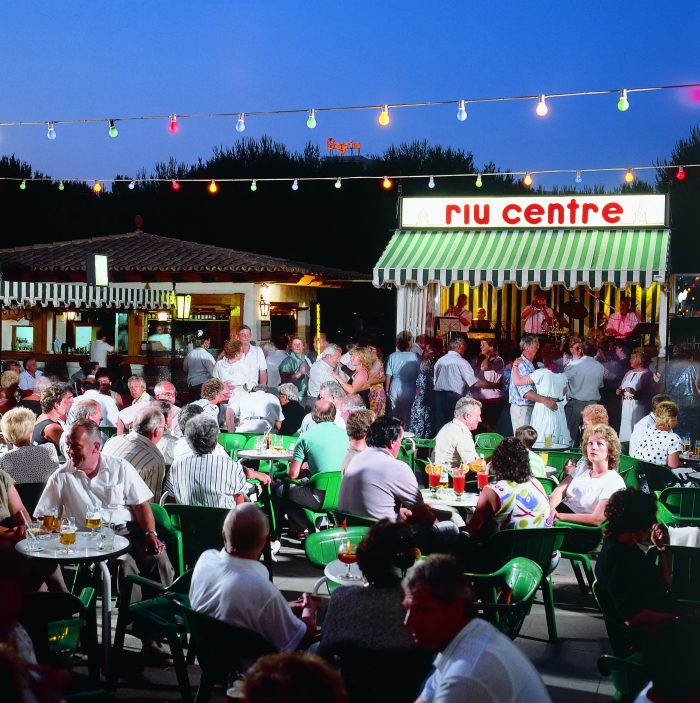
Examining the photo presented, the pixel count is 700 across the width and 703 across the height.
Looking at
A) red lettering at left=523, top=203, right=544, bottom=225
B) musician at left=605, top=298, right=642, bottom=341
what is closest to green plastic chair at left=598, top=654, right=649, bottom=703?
red lettering at left=523, top=203, right=544, bottom=225

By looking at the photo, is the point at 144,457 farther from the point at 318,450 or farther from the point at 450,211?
the point at 450,211

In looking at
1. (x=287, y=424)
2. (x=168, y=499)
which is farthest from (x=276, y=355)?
(x=168, y=499)

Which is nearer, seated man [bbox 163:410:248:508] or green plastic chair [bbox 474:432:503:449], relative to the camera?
seated man [bbox 163:410:248:508]

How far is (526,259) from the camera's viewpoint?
12742 millimetres

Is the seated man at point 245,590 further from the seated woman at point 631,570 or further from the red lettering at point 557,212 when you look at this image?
the red lettering at point 557,212

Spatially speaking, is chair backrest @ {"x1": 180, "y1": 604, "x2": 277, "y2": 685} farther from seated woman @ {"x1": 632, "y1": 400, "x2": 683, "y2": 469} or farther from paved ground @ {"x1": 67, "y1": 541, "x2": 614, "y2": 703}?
seated woman @ {"x1": 632, "y1": 400, "x2": 683, "y2": 469}

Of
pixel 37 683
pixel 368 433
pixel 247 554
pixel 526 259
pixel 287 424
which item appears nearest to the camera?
pixel 37 683

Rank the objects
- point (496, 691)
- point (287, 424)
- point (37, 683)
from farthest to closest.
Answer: point (287, 424), point (496, 691), point (37, 683)

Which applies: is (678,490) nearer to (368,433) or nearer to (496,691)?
(368,433)

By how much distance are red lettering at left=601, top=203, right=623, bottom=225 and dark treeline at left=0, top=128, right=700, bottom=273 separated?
35.2 feet

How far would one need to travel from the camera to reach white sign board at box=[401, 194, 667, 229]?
12.9 metres

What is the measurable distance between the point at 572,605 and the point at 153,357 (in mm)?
12107

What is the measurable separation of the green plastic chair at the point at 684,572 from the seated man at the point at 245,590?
6.27 feet

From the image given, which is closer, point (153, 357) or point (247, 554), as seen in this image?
point (247, 554)
